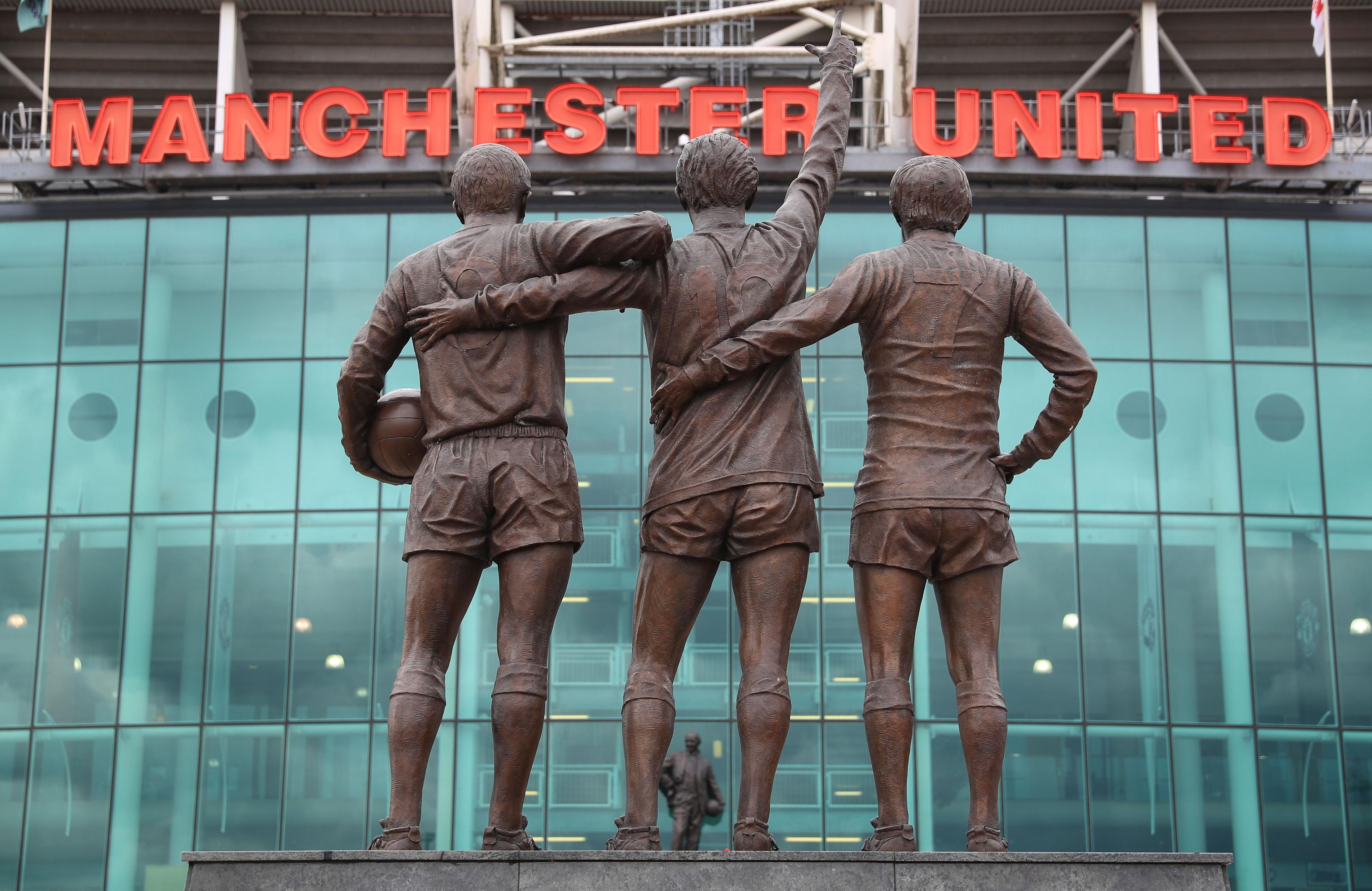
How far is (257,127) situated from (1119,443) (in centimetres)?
1406

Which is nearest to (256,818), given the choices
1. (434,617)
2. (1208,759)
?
(1208,759)

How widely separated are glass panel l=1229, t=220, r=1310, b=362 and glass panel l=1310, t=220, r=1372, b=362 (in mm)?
208

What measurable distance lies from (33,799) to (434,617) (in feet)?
63.4

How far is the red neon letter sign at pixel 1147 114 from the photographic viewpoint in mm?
26625

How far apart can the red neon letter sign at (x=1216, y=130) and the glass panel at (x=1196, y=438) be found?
316 centimetres

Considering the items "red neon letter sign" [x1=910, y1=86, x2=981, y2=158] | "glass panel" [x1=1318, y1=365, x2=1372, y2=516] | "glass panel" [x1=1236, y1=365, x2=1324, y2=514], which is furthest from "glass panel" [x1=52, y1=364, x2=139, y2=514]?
"glass panel" [x1=1318, y1=365, x2=1372, y2=516]

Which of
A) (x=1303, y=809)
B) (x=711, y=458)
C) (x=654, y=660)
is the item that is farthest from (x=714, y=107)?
(x=654, y=660)

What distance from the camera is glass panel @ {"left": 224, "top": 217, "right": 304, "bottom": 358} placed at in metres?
27.1

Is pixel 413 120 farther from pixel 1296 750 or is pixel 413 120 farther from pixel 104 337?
pixel 1296 750

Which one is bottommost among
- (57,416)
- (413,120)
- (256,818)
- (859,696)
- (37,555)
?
(256,818)

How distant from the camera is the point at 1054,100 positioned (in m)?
26.9

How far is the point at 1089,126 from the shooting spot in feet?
88.9

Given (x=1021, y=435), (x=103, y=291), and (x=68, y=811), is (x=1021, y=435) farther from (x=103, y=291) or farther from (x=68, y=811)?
(x=68, y=811)

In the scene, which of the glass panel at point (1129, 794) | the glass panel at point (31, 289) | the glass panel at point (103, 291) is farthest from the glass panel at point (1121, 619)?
the glass panel at point (31, 289)
